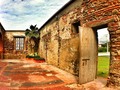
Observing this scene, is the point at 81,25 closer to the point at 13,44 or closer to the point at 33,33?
the point at 33,33

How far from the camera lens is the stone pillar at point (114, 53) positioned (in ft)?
16.9

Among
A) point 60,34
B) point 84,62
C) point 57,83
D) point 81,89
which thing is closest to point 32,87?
point 57,83

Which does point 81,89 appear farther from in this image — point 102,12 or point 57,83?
point 102,12

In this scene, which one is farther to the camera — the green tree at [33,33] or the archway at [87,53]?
the green tree at [33,33]

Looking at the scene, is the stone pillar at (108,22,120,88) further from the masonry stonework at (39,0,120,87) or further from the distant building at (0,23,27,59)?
the distant building at (0,23,27,59)

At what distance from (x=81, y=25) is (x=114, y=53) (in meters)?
2.38

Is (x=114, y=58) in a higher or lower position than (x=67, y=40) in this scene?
lower

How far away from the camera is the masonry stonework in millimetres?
5250

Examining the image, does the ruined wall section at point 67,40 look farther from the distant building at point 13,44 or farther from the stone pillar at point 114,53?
the distant building at point 13,44

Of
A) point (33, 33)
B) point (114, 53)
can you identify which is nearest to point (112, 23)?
point (114, 53)

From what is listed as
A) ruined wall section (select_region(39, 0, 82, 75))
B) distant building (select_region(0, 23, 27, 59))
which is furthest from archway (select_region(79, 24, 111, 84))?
distant building (select_region(0, 23, 27, 59))

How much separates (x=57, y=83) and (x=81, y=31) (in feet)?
7.09

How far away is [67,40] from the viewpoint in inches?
357

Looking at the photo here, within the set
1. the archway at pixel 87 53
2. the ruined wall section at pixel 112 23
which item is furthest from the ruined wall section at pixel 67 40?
the ruined wall section at pixel 112 23
